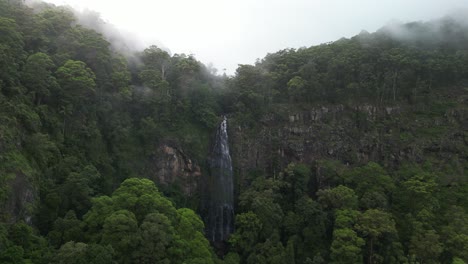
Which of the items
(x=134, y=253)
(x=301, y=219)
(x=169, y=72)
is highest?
(x=169, y=72)

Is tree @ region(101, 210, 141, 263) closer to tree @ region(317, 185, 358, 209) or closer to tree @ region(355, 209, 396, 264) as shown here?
tree @ region(355, 209, 396, 264)

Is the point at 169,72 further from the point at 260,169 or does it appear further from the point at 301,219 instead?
the point at 301,219

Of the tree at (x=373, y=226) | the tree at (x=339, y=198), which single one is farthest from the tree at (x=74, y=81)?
the tree at (x=373, y=226)

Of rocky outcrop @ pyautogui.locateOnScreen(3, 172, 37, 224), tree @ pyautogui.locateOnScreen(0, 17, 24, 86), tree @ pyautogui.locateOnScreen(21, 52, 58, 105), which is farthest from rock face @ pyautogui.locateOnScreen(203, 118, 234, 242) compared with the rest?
tree @ pyautogui.locateOnScreen(0, 17, 24, 86)

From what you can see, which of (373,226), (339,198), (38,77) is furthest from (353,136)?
(38,77)

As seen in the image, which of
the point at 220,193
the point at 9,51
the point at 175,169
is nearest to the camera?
the point at 9,51

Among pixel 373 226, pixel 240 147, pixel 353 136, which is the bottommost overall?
pixel 373 226

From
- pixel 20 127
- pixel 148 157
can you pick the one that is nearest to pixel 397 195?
pixel 148 157

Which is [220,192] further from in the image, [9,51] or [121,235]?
[9,51]
